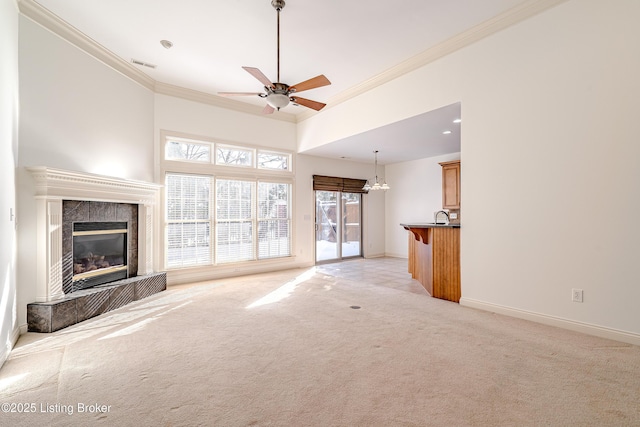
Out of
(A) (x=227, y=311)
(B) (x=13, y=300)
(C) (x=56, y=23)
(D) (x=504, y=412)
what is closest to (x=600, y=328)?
(D) (x=504, y=412)

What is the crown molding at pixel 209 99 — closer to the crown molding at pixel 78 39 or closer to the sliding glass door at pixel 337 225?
the crown molding at pixel 78 39

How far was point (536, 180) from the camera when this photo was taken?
3197 mm

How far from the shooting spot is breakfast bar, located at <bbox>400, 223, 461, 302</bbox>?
4043 millimetres

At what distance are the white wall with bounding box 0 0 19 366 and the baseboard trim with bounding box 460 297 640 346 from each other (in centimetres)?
486

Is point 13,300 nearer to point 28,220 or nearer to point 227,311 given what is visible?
point 28,220

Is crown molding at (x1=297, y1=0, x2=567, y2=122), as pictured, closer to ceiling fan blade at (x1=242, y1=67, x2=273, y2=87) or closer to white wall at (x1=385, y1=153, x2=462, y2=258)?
ceiling fan blade at (x1=242, y1=67, x2=273, y2=87)

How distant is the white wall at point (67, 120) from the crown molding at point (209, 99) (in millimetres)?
414

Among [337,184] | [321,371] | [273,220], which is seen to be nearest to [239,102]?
[273,220]

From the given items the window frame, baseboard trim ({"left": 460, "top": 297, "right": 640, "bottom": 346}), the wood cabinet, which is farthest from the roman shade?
baseboard trim ({"left": 460, "top": 297, "right": 640, "bottom": 346})

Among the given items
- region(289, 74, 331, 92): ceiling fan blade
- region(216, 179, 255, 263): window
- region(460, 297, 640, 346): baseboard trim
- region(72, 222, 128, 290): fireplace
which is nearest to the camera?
region(460, 297, 640, 346): baseboard trim

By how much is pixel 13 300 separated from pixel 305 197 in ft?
16.4

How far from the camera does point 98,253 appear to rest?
406 cm

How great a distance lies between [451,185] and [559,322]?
384cm

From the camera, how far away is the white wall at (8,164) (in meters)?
2.51
